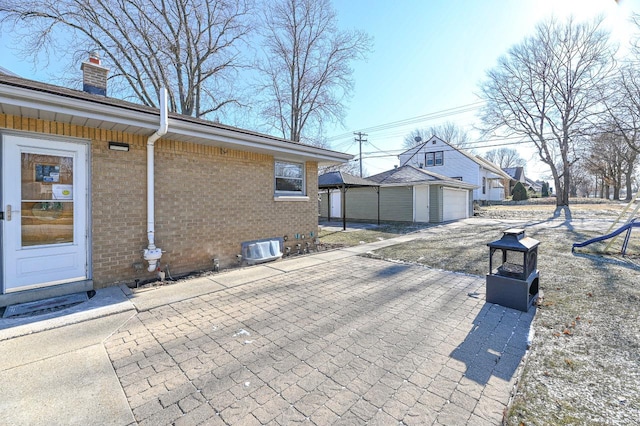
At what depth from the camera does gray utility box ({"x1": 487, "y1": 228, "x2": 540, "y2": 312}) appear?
4031 mm

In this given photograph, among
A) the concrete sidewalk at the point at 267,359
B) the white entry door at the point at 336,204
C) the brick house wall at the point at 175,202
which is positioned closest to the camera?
the concrete sidewalk at the point at 267,359

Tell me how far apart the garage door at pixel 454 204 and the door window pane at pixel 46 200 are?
17499 mm

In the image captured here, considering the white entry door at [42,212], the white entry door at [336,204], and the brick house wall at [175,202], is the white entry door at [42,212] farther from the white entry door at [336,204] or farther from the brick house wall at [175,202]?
the white entry door at [336,204]

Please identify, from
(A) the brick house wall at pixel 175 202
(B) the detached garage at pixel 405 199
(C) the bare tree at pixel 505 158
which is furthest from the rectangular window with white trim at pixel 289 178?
(C) the bare tree at pixel 505 158

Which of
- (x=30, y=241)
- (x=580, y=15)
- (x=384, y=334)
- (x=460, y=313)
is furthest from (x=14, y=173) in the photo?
(x=580, y=15)

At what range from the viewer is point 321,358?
2824 millimetres

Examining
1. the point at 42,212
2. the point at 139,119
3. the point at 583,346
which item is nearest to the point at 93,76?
the point at 139,119

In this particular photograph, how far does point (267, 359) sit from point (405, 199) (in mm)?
16441

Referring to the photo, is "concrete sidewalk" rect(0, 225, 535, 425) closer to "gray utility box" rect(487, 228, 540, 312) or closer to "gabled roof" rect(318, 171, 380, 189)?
"gray utility box" rect(487, 228, 540, 312)

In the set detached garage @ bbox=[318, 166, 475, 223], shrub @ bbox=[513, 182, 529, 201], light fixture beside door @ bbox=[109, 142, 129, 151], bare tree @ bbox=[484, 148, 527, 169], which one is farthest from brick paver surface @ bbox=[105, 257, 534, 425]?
bare tree @ bbox=[484, 148, 527, 169]

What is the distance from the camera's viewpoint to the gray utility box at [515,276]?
13.2ft

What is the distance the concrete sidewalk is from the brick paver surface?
1 centimetres

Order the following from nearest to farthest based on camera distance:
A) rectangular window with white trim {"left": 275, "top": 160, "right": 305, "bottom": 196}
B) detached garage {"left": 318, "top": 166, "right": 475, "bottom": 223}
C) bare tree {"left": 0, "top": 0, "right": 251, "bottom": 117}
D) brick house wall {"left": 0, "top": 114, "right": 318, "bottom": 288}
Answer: brick house wall {"left": 0, "top": 114, "right": 318, "bottom": 288} → rectangular window with white trim {"left": 275, "top": 160, "right": 305, "bottom": 196} → bare tree {"left": 0, "top": 0, "right": 251, "bottom": 117} → detached garage {"left": 318, "top": 166, "right": 475, "bottom": 223}

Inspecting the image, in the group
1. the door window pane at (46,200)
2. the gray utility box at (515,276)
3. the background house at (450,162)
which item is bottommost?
the gray utility box at (515,276)
